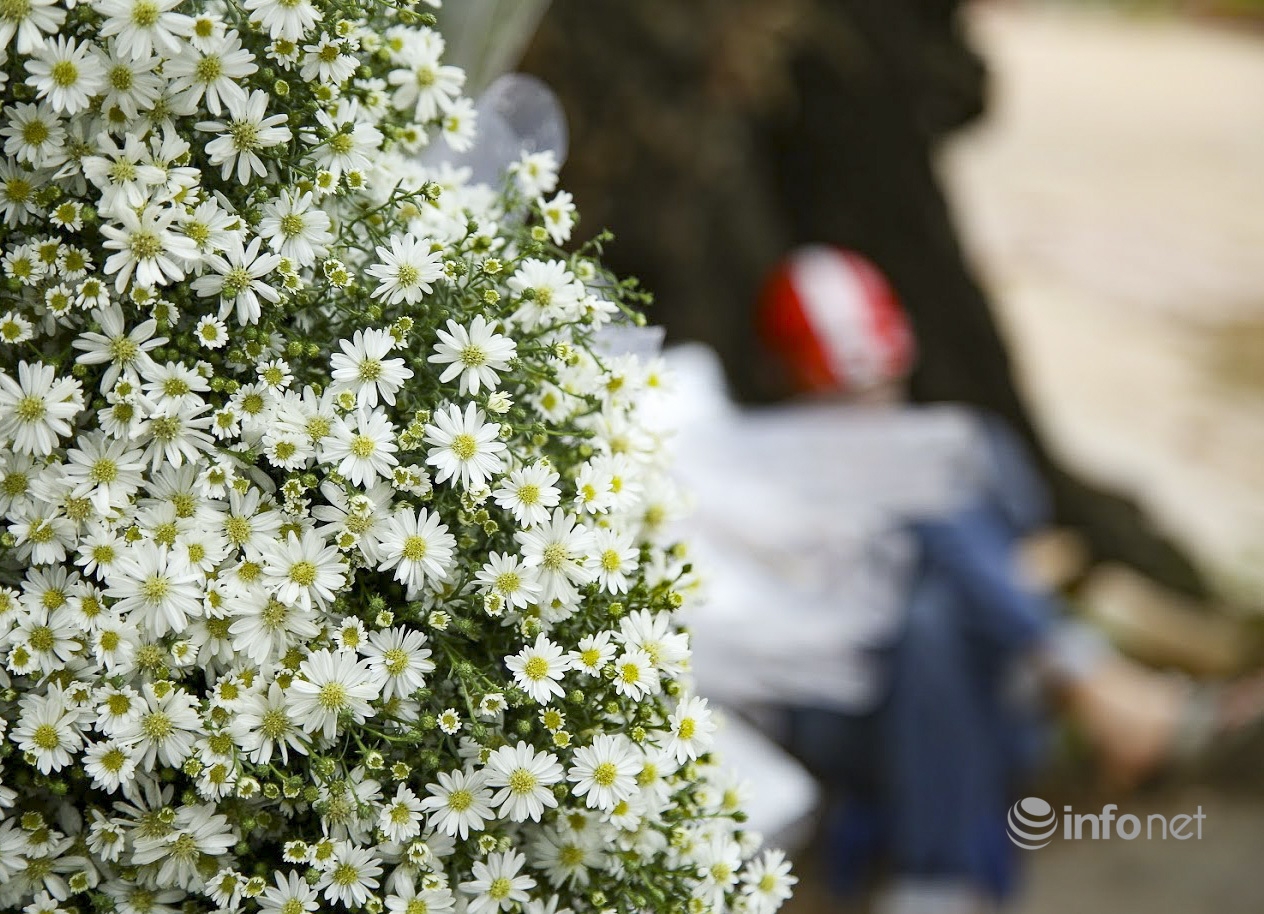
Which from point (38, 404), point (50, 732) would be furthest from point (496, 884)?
point (38, 404)

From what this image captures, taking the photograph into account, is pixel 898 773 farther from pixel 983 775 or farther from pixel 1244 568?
pixel 1244 568

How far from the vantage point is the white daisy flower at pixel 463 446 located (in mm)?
643

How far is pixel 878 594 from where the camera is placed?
7.22 ft

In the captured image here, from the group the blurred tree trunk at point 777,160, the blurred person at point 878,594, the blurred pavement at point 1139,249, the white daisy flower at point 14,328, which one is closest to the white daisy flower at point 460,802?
the white daisy flower at point 14,328

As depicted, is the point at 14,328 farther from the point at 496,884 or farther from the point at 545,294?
the point at 496,884

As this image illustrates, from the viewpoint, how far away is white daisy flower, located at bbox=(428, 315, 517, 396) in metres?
0.66

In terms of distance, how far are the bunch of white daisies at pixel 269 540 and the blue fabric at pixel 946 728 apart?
180 centimetres

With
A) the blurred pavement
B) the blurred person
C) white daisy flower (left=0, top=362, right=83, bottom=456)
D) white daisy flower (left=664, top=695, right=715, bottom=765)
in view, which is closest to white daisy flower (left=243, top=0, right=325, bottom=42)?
white daisy flower (left=0, top=362, right=83, bottom=456)

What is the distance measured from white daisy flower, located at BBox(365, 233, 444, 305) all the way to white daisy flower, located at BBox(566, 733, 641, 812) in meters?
0.26

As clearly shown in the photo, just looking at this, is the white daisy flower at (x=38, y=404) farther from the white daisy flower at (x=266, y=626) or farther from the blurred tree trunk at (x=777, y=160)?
the blurred tree trunk at (x=777, y=160)

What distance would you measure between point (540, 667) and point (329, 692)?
0.11 m

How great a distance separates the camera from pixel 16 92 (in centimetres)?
63

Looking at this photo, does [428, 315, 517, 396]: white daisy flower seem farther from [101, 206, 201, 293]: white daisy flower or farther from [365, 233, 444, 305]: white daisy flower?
[101, 206, 201, 293]: white daisy flower

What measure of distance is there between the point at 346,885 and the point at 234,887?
0.06 metres
